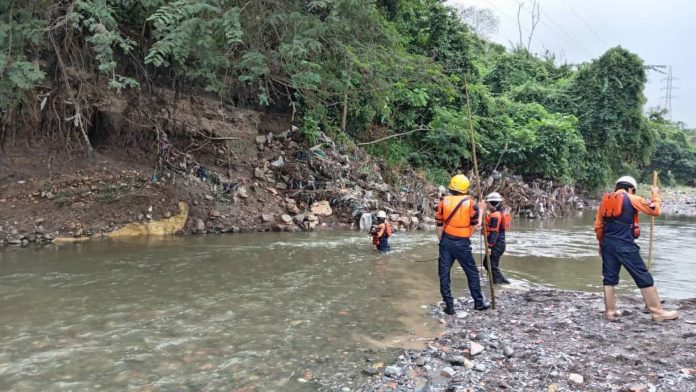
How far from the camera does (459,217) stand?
6336 mm

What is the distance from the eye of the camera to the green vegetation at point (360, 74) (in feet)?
29.7

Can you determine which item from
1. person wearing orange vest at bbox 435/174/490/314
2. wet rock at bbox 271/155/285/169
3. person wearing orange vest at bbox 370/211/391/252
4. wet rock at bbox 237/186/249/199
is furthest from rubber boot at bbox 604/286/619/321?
wet rock at bbox 271/155/285/169

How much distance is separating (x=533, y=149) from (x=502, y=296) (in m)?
15.6

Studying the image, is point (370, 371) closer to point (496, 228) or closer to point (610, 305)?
point (610, 305)

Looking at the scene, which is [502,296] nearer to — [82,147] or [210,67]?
[210,67]

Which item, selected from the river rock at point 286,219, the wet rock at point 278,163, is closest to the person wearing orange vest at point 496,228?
the river rock at point 286,219

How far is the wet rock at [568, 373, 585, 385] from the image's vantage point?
411cm

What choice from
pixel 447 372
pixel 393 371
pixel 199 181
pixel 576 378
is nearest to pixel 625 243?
pixel 576 378

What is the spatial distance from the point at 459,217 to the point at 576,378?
8.39ft

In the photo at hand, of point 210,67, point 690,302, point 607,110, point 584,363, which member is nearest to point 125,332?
point 584,363

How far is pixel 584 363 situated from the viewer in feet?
14.6

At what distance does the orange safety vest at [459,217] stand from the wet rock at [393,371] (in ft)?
7.68

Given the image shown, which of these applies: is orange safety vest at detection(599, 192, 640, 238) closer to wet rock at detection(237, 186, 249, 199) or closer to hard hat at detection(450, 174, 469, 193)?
hard hat at detection(450, 174, 469, 193)

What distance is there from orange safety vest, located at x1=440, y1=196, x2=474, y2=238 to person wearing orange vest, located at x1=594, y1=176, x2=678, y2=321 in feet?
5.04
